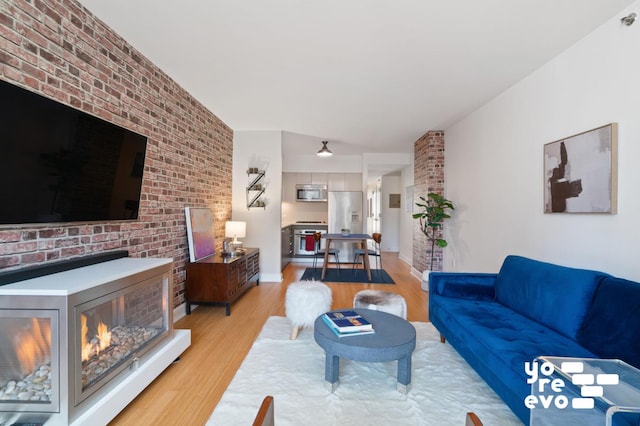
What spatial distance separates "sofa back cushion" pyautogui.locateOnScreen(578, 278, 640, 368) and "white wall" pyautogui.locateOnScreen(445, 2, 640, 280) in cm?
39

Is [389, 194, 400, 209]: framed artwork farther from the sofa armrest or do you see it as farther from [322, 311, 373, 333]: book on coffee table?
[322, 311, 373, 333]: book on coffee table

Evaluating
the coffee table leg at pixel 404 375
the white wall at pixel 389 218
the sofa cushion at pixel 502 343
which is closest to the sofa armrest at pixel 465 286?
the sofa cushion at pixel 502 343

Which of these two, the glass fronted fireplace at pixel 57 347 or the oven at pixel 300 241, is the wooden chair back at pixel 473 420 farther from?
the oven at pixel 300 241

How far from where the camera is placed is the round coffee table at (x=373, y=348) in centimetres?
189

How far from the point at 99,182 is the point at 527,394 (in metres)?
3.03

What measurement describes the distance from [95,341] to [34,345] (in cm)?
30

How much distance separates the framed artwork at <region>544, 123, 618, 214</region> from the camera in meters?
2.10

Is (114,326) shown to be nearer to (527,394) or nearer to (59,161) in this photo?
(59,161)

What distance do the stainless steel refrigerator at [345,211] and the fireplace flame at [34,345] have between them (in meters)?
6.03

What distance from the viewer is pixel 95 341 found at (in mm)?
1745

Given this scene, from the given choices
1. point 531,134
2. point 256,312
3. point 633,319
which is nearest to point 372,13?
point 531,134

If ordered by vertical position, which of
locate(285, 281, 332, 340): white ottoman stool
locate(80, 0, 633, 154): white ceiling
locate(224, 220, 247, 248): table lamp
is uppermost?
locate(80, 0, 633, 154): white ceiling

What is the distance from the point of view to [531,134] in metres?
2.96

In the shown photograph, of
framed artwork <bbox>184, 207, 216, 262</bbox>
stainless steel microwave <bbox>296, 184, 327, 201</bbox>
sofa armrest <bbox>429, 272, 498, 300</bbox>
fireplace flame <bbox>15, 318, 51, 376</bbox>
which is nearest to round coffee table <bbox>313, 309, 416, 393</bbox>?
sofa armrest <bbox>429, 272, 498, 300</bbox>
